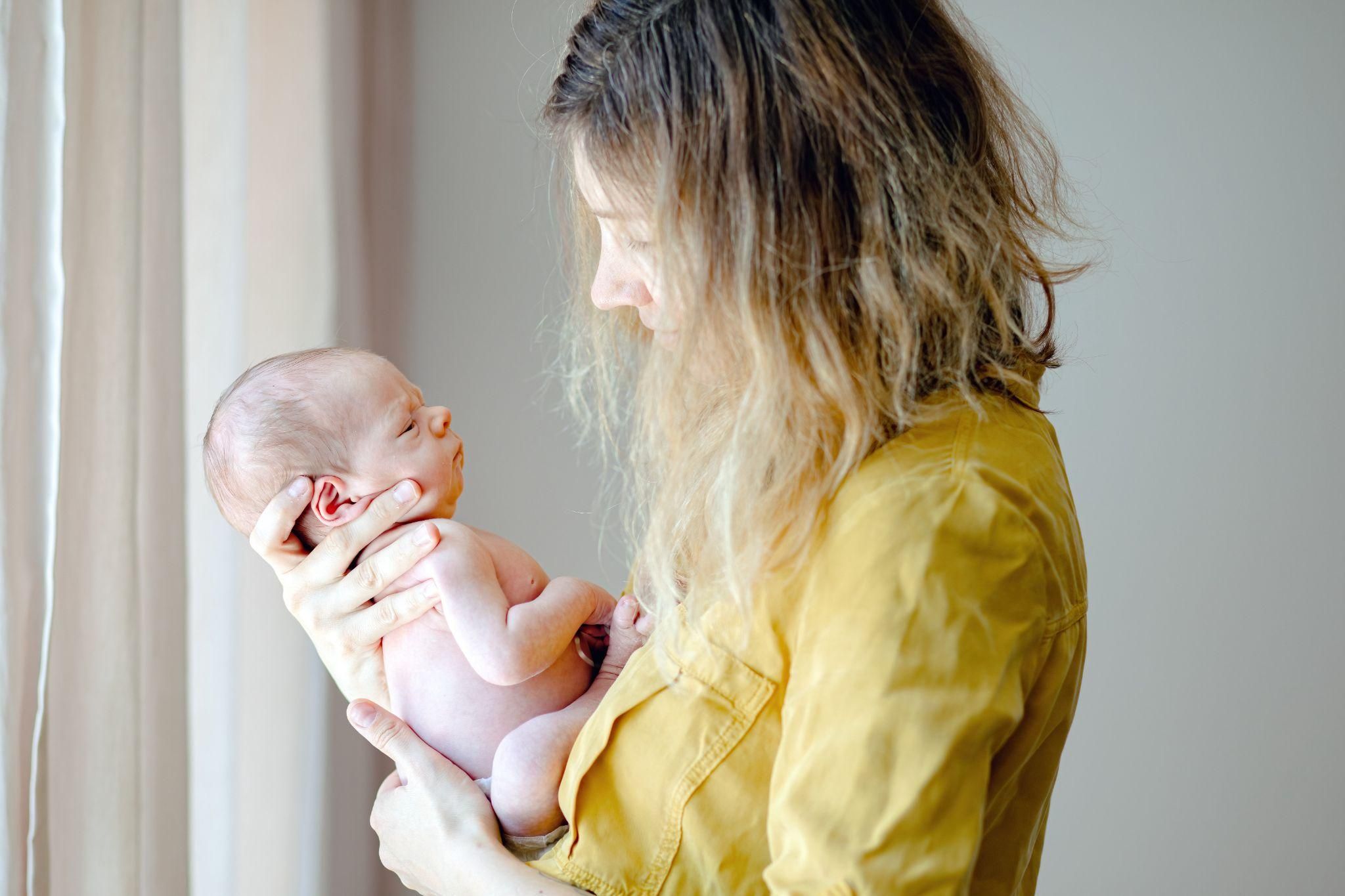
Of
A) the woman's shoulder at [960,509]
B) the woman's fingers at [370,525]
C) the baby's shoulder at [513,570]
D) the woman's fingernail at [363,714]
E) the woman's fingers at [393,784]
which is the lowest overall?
the woman's fingers at [393,784]

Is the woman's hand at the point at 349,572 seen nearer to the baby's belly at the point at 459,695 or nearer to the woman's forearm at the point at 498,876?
the baby's belly at the point at 459,695

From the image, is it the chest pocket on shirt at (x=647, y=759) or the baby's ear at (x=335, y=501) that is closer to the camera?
the chest pocket on shirt at (x=647, y=759)

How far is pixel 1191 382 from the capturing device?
226 cm

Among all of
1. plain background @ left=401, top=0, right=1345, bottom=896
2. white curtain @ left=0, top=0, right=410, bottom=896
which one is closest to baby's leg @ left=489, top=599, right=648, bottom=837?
white curtain @ left=0, top=0, right=410, bottom=896

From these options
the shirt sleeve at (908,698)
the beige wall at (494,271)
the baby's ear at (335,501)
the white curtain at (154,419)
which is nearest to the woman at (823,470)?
the shirt sleeve at (908,698)

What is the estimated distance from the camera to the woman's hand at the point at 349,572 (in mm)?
1210

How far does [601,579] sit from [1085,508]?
1.09m

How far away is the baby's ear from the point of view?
123cm

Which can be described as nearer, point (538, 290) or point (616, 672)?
point (616, 672)

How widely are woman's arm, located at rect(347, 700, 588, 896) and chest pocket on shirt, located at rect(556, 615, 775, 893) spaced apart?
0.18 feet

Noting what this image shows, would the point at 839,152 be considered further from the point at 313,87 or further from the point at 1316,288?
the point at 1316,288

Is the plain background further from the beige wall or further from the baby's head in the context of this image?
the baby's head

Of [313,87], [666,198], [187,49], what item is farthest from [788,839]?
[313,87]

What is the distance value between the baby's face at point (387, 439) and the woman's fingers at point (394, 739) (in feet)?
0.75
